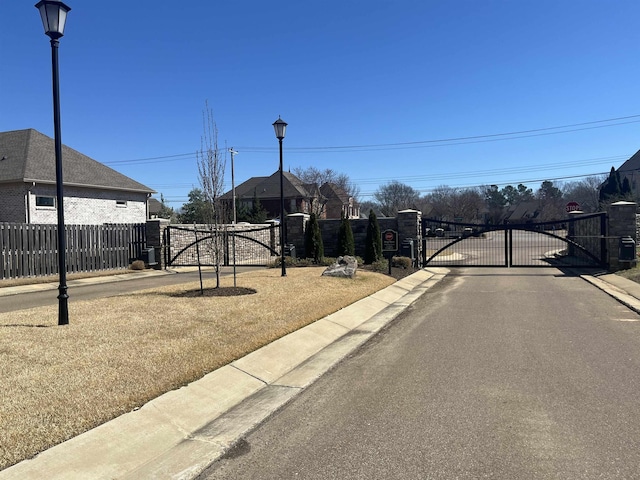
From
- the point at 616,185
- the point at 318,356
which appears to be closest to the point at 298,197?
the point at 616,185

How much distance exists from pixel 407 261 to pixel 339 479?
55.2 ft

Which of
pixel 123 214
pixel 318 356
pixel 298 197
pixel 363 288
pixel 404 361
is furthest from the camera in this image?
pixel 298 197

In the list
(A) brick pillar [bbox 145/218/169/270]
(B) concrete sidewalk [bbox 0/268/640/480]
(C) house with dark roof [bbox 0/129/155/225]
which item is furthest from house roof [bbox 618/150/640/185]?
(B) concrete sidewalk [bbox 0/268/640/480]

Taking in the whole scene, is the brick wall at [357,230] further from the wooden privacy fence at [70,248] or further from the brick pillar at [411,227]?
the wooden privacy fence at [70,248]

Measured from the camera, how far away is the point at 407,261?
66.6ft

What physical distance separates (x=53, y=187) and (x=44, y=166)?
116 cm

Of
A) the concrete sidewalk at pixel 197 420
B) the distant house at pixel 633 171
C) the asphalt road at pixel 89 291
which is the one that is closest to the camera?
the concrete sidewalk at pixel 197 420

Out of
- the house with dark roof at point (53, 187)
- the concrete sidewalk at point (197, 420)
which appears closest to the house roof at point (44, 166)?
the house with dark roof at point (53, 187)

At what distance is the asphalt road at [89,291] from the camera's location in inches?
473

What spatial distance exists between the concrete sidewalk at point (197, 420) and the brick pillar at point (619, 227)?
45.7ft

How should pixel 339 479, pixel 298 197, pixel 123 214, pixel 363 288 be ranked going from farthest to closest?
pixel 298 197 → pixel 123 214 → pixel 363 288 → pixel 339 479

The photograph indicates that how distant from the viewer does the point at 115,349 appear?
22.4 ft

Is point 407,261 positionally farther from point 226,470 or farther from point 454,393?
point 226,470

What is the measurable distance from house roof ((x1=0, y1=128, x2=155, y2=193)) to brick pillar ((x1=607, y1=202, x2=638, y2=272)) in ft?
79.3
